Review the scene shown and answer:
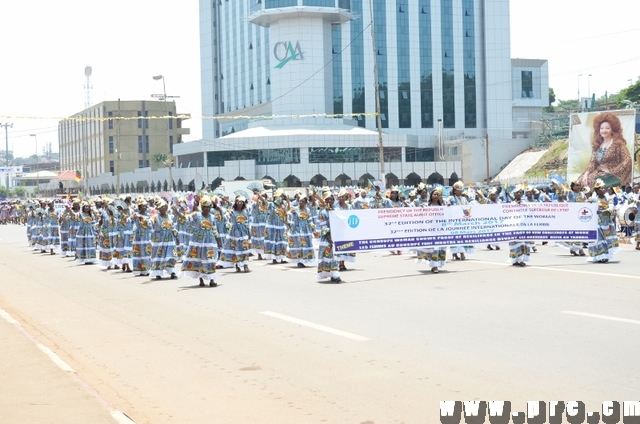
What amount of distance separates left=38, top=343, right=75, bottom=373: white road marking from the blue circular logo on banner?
8.52 meters

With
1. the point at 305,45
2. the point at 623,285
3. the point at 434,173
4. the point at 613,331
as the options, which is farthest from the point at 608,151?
the point at 305,45

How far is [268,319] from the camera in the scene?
12562 millimetres

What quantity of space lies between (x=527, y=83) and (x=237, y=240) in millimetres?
86695

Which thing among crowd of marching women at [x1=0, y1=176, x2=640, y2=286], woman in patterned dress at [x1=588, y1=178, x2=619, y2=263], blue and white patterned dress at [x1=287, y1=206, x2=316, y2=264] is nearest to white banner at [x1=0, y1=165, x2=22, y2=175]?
crowd of marching women at [x1=0, y1=176, x2=640, y2=286]

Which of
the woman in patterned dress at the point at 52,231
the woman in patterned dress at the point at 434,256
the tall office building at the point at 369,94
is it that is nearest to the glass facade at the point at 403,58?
the tall office building at the point at 369,94

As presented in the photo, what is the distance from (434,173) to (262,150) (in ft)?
52.6

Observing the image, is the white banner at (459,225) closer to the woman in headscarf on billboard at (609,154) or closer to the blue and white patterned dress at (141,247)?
the blue and white patterned dress at (141,247)

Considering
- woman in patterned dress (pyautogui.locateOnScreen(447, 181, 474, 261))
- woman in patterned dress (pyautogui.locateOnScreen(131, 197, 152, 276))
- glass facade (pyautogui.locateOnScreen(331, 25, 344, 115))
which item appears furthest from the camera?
glass facade (pyautogui.locateOnScreen(331, 25, 344, 115))

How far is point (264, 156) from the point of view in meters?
81.6

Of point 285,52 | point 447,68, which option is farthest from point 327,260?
point 447,68

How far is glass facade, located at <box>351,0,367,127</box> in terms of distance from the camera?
8981 cm

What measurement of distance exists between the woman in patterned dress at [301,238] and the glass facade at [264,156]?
194 ft

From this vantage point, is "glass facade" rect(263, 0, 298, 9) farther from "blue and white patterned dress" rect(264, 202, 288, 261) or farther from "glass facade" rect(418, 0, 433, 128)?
"blue and white patterned dress" rect(264, 202, 288, 261)

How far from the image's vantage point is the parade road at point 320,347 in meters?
7.60
